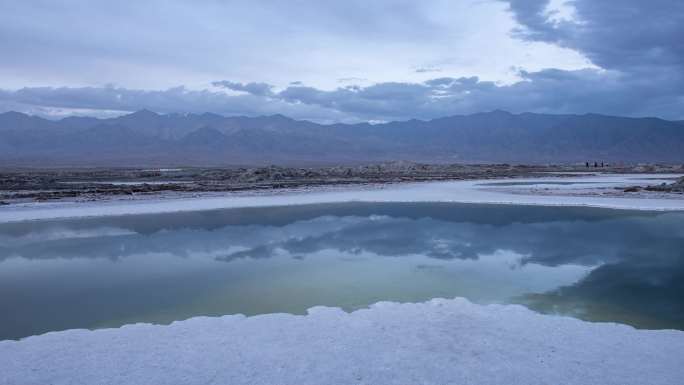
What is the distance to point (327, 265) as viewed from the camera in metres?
10.5

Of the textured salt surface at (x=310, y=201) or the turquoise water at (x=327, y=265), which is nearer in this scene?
the turquoise water at (x=327, y=265)

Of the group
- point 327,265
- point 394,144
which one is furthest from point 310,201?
point 394,144

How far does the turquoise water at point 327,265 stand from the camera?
7742mm

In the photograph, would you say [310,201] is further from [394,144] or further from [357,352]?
[394,144]

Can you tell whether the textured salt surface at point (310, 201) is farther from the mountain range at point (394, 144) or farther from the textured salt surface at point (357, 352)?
the mountain range at point (394, 144)

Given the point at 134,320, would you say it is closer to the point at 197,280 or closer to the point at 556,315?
the point at 197,280

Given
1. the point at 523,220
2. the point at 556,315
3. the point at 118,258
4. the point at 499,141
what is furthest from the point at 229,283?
the point at 499,141

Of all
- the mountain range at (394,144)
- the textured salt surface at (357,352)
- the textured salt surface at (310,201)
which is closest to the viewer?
the textured salt surface at (357,352)

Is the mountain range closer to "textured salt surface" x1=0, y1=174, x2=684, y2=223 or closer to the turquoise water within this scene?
"textured salt surface" x1=0, y1=174, x2=684, y2=223

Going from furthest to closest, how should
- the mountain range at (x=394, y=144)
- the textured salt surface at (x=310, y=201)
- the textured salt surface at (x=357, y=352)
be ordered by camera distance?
the mountain range at (x=394, y=144) → the textured salt surface at (x=310, y=201) → the textured salt surface at (x=357, y=352)

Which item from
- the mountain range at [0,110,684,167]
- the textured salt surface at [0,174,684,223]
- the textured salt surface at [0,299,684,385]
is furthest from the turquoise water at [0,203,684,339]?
the mountain range at [0,110,684,167]

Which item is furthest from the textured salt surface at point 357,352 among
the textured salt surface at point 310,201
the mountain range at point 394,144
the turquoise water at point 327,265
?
the mountain range at point 394,144

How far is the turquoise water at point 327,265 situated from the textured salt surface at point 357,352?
643mm

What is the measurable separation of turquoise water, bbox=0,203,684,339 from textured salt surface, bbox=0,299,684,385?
2.11 ft
